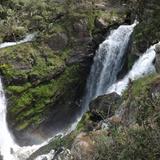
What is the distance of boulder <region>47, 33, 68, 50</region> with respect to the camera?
31656 millimetres

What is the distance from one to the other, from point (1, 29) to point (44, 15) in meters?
3.29

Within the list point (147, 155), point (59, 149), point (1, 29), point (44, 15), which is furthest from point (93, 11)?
point (147, 155)

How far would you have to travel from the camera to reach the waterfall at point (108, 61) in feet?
98.5

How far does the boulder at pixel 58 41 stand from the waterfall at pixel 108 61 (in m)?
2.46

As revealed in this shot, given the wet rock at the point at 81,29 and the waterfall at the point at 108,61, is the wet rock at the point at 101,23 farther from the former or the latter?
the waterfall at the point at 108,61

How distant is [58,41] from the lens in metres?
31.8

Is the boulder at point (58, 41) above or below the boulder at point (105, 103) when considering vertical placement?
below

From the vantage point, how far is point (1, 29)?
1323 inches

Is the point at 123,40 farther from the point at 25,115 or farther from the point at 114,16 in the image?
the point at 25,115

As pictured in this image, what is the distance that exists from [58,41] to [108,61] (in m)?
3.83

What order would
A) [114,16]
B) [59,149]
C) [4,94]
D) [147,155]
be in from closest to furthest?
[147,155] < [59,149] < [4,94] < [114,16]

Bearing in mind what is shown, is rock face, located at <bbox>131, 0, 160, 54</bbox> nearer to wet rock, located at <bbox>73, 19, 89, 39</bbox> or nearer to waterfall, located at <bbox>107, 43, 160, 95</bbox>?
waterfall, located at <bbox>107, 43, 160, 95</bbox>

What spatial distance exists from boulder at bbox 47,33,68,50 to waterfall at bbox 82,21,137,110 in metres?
2.46

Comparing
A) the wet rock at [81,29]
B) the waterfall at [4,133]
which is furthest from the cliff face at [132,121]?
the waterfall at [4,133]
